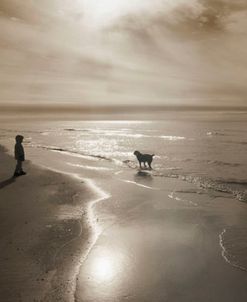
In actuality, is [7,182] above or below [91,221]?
below

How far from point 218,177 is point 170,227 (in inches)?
357

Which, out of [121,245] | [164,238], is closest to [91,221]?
[121,245]

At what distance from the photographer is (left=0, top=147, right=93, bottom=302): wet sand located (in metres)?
6.51

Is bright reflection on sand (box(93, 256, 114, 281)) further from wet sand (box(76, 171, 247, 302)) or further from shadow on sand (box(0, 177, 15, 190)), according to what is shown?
shadow on sand (box(0, 177, 15, 190))

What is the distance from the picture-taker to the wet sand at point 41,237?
6.51m

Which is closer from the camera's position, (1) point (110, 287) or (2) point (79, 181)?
(1) point (110, 287)

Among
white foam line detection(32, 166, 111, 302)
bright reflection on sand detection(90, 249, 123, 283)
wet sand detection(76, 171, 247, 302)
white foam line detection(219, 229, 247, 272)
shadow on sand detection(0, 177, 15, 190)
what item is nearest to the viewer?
wet sand detection(76, 171, 247, 302)

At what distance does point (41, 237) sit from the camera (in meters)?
8.80

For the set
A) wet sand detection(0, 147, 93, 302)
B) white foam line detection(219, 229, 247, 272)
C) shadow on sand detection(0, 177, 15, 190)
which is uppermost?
white foam line detection(219, 229, 247, 272)

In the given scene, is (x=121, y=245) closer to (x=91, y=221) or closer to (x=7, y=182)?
(x=91, y=221)

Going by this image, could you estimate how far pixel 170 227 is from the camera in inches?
389

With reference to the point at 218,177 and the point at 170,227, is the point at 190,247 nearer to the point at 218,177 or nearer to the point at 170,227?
the point at 170,227

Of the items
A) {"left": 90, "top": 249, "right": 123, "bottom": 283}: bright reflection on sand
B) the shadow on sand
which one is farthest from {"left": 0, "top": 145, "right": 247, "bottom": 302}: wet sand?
the shadow on sand

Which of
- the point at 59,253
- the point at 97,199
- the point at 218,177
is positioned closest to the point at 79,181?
the point at 97,199
